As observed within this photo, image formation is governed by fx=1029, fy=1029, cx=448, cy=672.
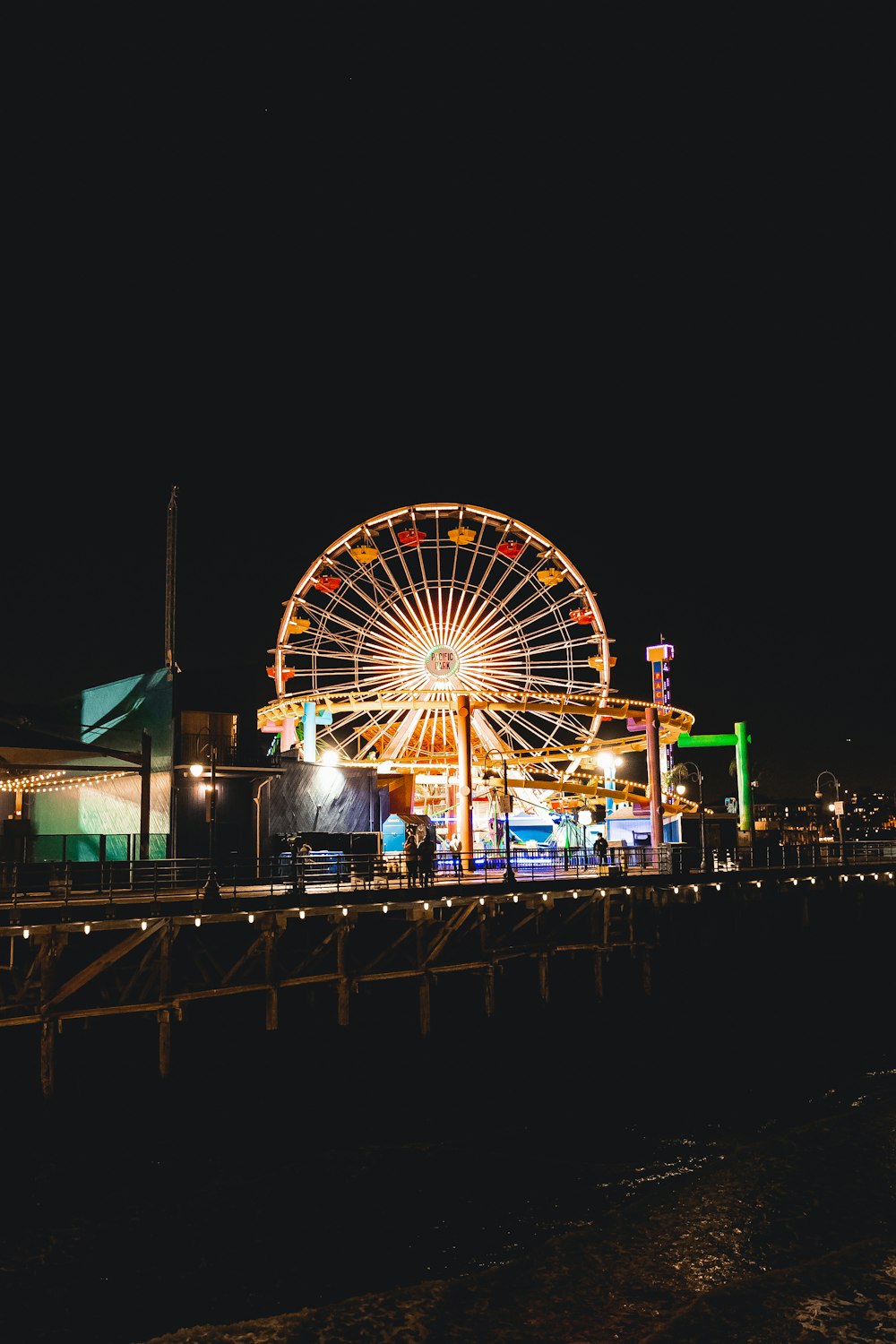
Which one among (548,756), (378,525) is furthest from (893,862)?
(378,525)

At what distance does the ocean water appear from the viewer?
542 inches

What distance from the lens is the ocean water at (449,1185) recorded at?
45.1 feet

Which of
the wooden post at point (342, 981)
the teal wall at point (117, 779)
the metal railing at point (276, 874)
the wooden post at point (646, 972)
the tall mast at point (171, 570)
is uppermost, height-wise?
the tall mast at point (171, 570)

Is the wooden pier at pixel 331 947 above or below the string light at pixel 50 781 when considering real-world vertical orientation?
below

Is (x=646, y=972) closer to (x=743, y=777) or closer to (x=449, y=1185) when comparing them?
(x=449, y=1185)

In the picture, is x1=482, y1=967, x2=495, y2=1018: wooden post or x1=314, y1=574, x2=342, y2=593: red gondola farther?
x1=314, y1=574, x2=342, y2=593: red gondola

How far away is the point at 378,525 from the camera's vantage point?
2061 inches

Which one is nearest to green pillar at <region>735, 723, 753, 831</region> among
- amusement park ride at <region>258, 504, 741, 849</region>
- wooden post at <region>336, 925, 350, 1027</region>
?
amusement park ride at <region>258, 504, 741, 849</region>

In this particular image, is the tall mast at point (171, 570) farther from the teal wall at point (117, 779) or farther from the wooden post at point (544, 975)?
the wooden post at point (544, 975)

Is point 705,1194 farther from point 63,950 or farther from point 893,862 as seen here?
point 893,862

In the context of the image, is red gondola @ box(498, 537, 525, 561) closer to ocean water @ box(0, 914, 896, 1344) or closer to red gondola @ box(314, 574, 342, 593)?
red gondola @ box(314, 574, 342, 593)

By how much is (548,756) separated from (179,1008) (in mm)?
33664

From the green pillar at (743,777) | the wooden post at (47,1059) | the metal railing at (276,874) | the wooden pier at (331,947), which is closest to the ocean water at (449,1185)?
the wooden post at (47,1059)

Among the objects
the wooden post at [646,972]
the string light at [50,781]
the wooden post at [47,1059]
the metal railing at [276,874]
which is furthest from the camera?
the string light at [50,781]
